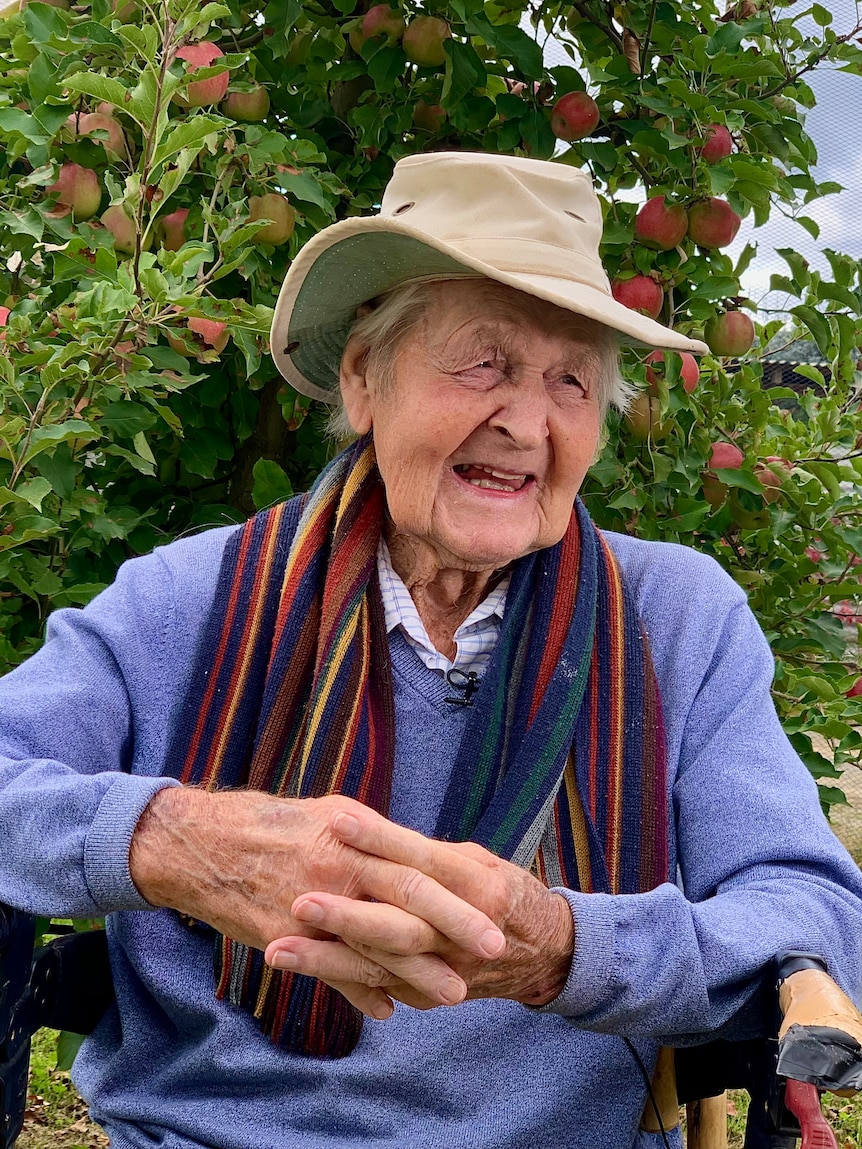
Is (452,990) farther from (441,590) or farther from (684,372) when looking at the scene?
(684,372)

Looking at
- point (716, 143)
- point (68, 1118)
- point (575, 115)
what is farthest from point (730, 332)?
point (68, 1118)

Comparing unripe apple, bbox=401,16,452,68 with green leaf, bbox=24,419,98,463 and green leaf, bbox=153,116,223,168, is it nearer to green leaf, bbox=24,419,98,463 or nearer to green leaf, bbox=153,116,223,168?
green leaf, bbox=153,116,223,168

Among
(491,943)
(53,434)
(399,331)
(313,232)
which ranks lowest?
(491,943)

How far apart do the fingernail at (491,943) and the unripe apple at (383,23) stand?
5.87 ft

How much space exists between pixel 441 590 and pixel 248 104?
43.0 inches

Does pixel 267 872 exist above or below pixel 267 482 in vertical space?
below

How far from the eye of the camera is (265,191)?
2322 millimetres

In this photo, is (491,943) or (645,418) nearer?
(491,943)

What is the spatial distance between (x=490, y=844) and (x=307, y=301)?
83 cm

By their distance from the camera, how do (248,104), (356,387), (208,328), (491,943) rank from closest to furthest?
(491,943)
(356,387)
(208,328)
(248,104)

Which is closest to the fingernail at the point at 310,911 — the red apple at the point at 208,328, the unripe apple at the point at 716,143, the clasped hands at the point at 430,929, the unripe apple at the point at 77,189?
the clasped hands at the point at 430,929

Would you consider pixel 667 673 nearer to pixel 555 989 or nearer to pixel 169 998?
pixel 555 989

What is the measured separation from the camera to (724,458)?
246cm

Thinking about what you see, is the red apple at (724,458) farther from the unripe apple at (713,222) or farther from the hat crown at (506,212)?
the hat crown at (506,212)
